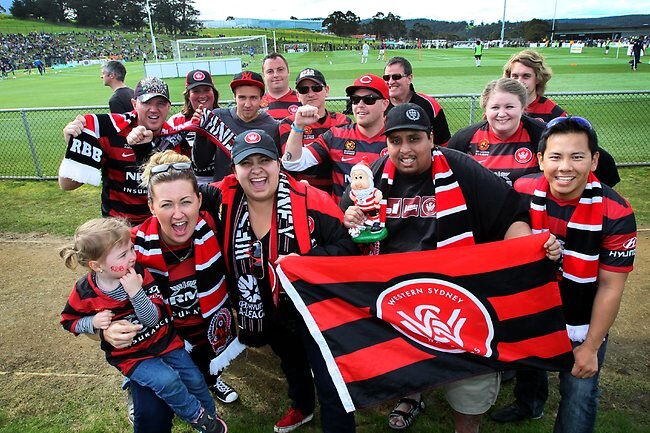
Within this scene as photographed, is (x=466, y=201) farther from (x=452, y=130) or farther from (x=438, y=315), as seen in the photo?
(x=452, y=130)

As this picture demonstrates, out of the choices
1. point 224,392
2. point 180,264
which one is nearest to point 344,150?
point 180,264

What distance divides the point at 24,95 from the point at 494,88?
31.2m

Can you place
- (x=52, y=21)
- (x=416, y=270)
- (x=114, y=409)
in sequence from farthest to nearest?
(x=52, y=21)
(x=114, y=409)
(x=416, y=270)

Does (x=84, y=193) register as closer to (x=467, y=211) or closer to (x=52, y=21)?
(x=467, y=211)

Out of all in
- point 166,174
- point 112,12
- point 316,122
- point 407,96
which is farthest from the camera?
point 112,12

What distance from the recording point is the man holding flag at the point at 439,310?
2803 mm

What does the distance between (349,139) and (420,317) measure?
1.88m

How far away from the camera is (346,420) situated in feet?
9.64

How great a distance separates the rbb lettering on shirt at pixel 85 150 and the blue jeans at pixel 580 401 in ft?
13.1

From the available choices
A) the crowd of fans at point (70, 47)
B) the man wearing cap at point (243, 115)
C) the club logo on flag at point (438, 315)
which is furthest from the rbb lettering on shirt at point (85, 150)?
the crowd of fans at point (70, 47)

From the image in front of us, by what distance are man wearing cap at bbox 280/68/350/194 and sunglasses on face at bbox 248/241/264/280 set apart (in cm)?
138

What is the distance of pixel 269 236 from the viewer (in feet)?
10.2

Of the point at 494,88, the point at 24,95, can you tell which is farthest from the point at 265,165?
the point at 24,95

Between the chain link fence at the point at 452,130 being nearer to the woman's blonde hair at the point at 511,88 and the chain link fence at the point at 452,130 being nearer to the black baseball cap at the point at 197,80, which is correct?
the black baseball cap at the point at 197,80
